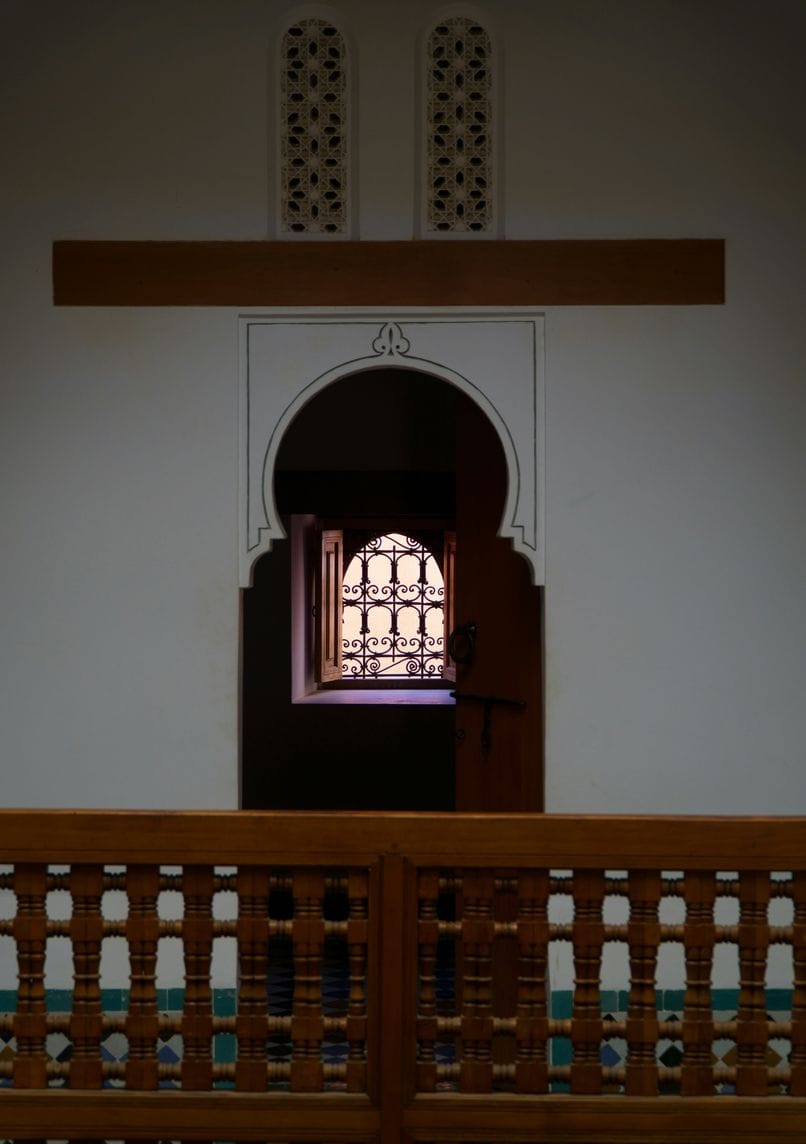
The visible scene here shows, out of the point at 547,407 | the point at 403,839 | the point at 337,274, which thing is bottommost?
the point at 403,839

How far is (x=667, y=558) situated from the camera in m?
3.94

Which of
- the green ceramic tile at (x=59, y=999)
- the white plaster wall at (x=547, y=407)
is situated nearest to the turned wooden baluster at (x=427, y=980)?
the white plaster wall at (x=547, y=407)

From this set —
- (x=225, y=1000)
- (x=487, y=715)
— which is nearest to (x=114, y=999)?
(x=225, y=1000)

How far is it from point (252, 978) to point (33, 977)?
1.27 ft

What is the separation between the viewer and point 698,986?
2.23m

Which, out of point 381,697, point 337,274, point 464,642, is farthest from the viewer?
point 381,697

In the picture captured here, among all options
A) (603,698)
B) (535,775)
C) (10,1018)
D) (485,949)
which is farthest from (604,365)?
(10,1018)

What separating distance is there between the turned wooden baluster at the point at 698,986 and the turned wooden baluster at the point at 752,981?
0.05m

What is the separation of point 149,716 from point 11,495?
2.64 feet

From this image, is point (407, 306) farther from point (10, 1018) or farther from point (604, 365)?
point (10, 1018)

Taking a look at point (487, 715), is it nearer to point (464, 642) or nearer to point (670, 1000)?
point (464, 642)

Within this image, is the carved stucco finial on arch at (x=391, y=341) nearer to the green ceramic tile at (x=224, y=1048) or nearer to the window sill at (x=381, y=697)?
the green ceramic tile at (x=224, y=1048)

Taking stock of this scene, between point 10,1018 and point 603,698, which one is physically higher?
point 603,698

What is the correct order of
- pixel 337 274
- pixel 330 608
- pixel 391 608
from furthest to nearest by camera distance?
1. pixel 391 608
2. pixel 330 608
3. pixel 337 274
